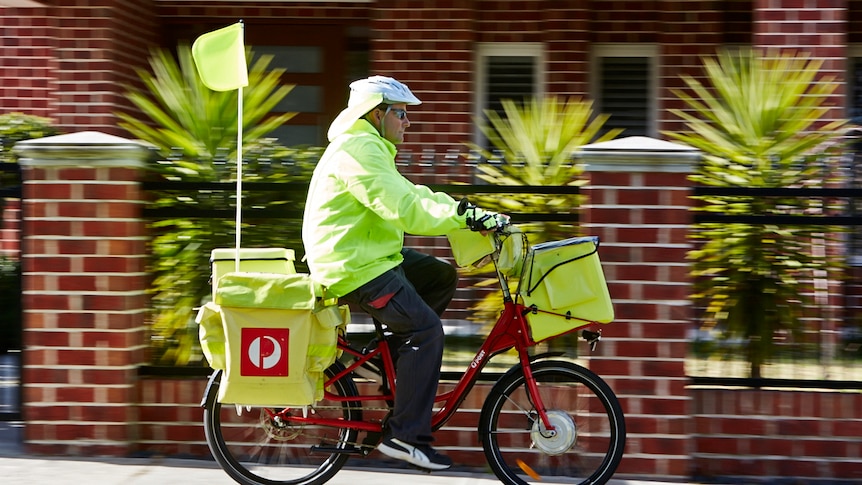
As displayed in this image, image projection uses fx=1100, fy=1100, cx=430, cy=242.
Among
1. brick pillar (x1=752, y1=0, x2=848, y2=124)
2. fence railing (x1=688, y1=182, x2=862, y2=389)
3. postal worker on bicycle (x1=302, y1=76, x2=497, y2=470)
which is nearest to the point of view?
postal worker on bicycle (x1=302, y1=76, x2=497, y2=470)

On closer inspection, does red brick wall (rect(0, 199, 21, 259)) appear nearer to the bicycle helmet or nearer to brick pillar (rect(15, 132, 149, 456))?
brick pillar (rect(15, 132, 149, 456))

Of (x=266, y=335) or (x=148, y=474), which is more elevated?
(x=266, y=335)

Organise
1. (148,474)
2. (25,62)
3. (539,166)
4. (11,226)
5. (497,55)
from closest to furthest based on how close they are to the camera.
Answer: (148,474) < (539,166) < (11,226) < (497,55) < (25,62)

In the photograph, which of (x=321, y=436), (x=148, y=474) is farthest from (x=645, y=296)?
(x=148, y=474)

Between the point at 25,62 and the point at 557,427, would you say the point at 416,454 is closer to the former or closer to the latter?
the point at 557,427

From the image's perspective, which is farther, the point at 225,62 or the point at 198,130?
the point at 198,130

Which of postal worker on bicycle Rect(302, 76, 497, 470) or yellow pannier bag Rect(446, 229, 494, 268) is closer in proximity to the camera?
postal worker on bicycle Rect(302, 76, 497, 470)

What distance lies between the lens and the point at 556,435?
4.81m

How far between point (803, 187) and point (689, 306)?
818 millimetres

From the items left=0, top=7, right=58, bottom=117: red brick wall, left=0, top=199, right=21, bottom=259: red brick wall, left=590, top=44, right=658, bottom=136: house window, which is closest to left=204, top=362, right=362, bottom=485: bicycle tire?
left=0, top=199, right=21, bottom=259: red brick wall

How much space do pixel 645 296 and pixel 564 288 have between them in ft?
2.29

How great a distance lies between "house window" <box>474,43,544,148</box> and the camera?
31.9 feet

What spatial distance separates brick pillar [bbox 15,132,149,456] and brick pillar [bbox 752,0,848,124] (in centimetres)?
459

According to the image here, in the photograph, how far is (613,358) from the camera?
5301mm
